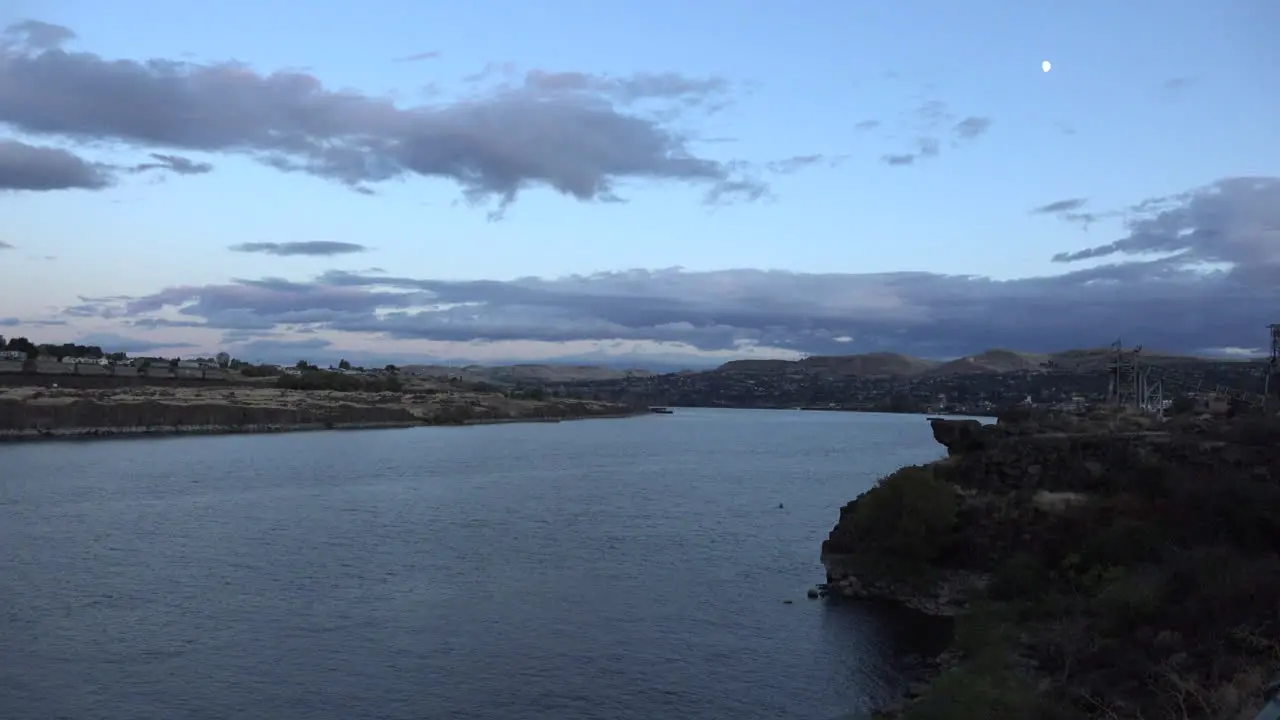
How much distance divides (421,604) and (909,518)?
1512 centimetres

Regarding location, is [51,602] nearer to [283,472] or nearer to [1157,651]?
[1157,651]

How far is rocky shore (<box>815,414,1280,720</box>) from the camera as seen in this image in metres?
17.3

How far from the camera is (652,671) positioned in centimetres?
2394

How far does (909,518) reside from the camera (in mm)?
32375

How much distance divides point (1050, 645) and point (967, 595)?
8202 mm

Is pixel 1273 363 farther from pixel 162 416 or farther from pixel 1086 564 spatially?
pixel 162 416

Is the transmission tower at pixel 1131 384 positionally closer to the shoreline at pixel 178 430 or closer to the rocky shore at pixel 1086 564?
the rocky shore at pixel 1086 564

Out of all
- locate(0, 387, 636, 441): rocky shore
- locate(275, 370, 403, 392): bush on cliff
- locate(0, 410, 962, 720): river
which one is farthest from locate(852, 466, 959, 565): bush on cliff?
locate(275, 370, 403, 392): bush on cliff

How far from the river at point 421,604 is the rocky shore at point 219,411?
120ft

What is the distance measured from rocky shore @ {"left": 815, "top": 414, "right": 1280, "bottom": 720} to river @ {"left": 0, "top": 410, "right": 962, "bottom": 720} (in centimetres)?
241

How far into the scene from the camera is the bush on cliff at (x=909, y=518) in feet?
106

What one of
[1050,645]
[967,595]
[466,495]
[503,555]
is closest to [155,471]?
[466,495]

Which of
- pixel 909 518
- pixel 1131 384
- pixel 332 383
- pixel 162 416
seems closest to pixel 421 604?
pixel 909 518

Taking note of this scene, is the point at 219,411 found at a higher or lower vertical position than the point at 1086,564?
higher
